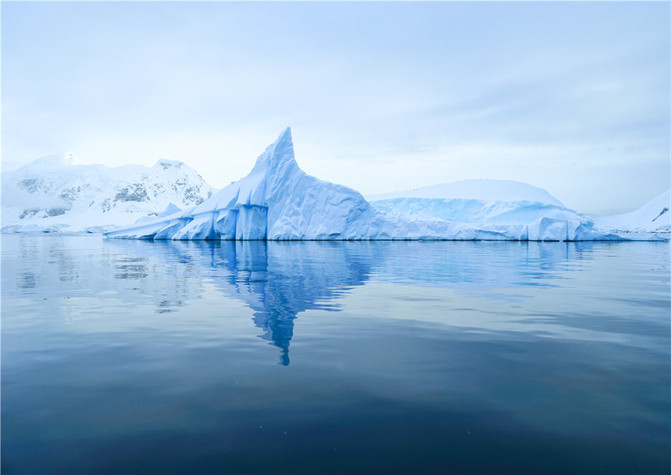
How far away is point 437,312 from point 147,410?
507cm

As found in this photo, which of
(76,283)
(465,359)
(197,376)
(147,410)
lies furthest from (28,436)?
(76,283)

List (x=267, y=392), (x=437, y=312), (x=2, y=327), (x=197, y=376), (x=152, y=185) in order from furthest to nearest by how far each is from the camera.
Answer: (x=152, y=185)
(x=437, y=312)
(x=2, y=327)
(x=197, y=376)
(x=267, y=392)

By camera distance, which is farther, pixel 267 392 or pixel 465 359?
pixel 465 359

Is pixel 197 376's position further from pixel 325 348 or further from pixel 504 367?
pixel 504 367

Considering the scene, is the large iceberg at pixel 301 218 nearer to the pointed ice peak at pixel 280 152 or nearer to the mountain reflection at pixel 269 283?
the pointed ice peak at pixel 280 152

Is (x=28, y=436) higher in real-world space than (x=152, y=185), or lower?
lower

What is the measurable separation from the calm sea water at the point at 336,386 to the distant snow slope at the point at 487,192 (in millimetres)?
46232

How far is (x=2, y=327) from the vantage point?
6188 millimetres

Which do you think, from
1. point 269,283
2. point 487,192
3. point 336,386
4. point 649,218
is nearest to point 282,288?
point 269,283

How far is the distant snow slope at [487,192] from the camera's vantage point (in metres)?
51.4

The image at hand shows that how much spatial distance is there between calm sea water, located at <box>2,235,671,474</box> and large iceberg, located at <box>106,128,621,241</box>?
93.6 ft

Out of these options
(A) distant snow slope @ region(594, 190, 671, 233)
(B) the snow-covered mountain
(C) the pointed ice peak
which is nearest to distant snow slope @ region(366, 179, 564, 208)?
(C) the pointed ice peak

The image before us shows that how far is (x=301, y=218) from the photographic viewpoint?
37125 millimetres

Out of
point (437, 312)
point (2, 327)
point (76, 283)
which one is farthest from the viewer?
point (76, 283)
